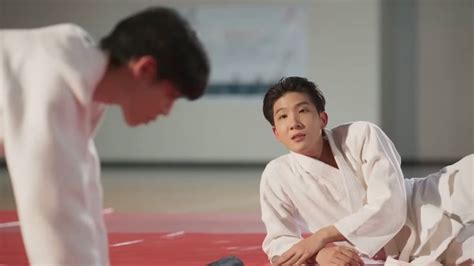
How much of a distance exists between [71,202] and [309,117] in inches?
27.8

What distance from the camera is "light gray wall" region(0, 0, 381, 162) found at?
14.0 feet

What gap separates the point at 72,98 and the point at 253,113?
3396mm

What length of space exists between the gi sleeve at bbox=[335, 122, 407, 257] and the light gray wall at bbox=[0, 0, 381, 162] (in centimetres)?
193

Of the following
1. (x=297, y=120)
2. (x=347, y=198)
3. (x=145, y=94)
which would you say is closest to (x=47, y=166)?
(x=145, y=94)

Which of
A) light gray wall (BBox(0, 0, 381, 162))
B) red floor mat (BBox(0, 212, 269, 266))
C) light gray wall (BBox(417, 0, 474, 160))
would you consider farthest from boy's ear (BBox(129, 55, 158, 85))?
light gray wall (BBox(417, 0, 474, 160))

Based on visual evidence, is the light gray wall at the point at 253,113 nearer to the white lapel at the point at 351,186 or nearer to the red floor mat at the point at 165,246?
the red floor mat at the point at 165,246

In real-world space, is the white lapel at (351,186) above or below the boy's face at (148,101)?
below

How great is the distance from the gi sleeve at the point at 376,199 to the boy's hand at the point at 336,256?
1.4 inches

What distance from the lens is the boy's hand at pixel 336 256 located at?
175 centimetres

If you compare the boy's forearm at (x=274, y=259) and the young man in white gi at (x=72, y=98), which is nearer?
the young man in white gi at (x=72, y=98)

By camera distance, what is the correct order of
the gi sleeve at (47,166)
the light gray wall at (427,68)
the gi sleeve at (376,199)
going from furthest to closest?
the light gray wall at (427,68) → the gi sleeve at (376,199) → the gi sleeve at (47,166)

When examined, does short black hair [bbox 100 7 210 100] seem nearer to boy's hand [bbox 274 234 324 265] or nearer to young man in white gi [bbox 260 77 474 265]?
young man in white gi [bbox 260 77 474 265]

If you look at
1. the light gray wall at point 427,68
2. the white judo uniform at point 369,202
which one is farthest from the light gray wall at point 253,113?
the white judo uniform at point 369,202

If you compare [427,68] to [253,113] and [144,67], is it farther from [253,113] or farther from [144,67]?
[144,67]
